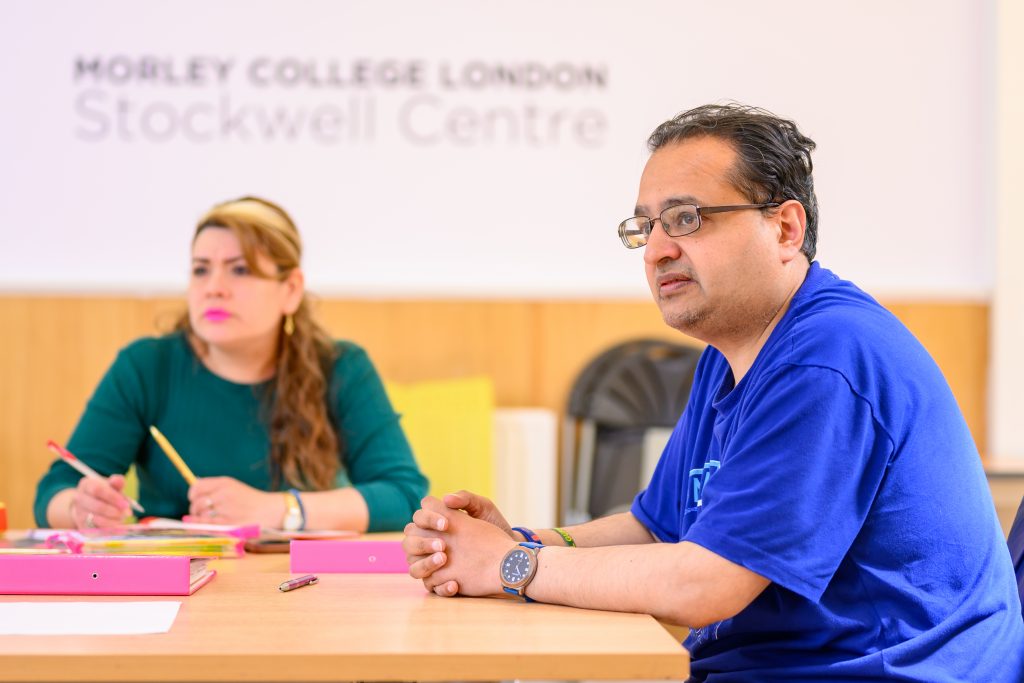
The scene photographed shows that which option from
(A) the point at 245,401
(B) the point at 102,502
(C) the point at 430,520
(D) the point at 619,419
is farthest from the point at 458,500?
(D) the point at 619,419

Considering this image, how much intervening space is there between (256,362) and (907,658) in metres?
1.54

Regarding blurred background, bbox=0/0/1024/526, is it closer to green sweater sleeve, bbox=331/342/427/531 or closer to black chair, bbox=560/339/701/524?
Answer: black chair, bbox=560/339/701/524

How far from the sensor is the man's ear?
1490 millimetres

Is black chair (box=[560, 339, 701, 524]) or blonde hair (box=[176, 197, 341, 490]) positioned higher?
blonde hair (box=[176, 197, 341, 490])

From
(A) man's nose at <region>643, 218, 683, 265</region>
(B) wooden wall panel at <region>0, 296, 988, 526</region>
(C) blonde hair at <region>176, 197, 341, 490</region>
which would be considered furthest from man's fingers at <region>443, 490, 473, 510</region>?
(B) wooden wall panel at <region>0, 296, 988, 526</region>

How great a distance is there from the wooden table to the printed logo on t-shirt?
32 centimetres

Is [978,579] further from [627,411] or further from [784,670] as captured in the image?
[627,411]

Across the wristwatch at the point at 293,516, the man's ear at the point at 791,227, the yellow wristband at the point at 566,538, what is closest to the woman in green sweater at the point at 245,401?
the wristwatch at the point at 293,516

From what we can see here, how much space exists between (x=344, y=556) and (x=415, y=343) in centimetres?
208

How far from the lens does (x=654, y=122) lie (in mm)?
3596

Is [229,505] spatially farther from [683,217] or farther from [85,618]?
[683,217]

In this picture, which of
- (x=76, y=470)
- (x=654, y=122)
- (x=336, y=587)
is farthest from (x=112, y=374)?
(x=654, y=122)

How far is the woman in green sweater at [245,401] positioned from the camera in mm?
2223

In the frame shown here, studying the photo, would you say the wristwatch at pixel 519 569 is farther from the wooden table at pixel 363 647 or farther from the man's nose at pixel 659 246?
the man's nose at pixel 659 246
